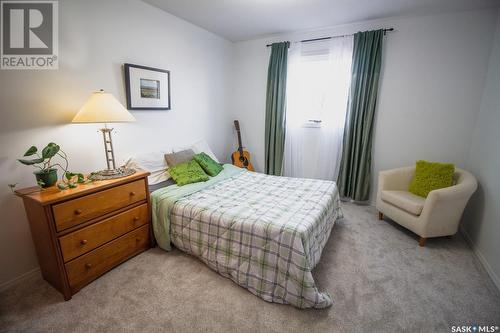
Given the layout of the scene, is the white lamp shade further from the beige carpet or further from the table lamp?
the beige carpet

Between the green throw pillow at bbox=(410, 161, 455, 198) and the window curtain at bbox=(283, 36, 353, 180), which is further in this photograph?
the window curtain at bbox=(283, 36, 353, 180)

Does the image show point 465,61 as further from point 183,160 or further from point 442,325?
point 183,160

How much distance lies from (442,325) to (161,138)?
3.10m

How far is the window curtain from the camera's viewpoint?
10.6ft

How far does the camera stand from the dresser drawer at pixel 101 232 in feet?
5.23

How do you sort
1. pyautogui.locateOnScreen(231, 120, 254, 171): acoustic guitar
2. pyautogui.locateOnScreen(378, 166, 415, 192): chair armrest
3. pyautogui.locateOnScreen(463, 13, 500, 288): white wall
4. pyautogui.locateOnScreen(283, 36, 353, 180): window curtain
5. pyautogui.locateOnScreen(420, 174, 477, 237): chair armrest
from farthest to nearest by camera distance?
pyautogui.locateOnScreen(231, 120, 254, 171): acoustic guitar → pyautogui.locateOnScreen(283, 36, 353, 180): window curtain → pyautogui.locateOnScreen(378, 166, 415, 192): chair armrest → pyautogui.locateOnScreen(420, 174, 477, 237): chair armrest → pyautogui.locateOnScreen(463, 13, 500, 288): white wall

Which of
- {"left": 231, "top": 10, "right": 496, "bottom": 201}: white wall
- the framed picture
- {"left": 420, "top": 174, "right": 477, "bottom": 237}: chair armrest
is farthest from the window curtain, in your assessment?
the framed picture

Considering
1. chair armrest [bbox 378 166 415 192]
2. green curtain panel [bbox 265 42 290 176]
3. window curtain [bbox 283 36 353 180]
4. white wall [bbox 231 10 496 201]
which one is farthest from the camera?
green curtain panel [bbox 265 42 290 176]

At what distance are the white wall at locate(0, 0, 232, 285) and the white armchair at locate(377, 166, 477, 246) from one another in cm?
287

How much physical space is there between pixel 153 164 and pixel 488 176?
346 cm

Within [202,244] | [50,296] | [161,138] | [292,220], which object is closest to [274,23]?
[161,138]

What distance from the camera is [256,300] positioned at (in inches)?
63.8

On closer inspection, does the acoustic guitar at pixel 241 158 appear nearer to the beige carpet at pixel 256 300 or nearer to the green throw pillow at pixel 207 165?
the green throw pillow at pixel 207 165

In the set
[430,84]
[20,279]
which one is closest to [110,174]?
[20,279]
